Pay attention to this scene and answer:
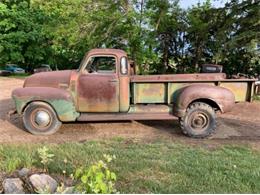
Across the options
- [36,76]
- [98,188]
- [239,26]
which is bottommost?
[98,188]

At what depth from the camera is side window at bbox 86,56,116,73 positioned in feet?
24.7

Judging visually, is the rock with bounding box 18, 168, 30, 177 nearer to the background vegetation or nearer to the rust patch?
the rust patch

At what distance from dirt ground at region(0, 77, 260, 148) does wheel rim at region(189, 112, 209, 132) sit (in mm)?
258

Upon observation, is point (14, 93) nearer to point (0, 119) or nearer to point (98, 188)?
point (0, 119)

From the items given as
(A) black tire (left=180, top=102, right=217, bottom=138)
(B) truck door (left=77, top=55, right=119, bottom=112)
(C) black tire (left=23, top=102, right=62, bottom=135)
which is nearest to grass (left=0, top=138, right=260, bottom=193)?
(A) black tire (left=180, top=102, right=217, bottom=138)

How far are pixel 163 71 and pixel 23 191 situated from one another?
10.8 m

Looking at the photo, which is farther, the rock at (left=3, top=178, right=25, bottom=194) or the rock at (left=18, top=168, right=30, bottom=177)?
the rock at (left=18, top=168, right=30, bottom=177)

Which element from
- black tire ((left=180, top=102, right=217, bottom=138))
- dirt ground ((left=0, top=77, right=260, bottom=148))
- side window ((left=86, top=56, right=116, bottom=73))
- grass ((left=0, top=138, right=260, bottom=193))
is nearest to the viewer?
grass ((left=0, top=138, right=260, bottom=193))

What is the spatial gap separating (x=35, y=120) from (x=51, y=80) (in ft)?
2.72

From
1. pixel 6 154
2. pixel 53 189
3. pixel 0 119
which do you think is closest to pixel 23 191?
pixel 53 189

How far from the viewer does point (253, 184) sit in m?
4.71

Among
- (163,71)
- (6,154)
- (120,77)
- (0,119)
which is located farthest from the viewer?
(163,71)

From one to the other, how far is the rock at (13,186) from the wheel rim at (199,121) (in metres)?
3.67

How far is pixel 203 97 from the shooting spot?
283 inches
